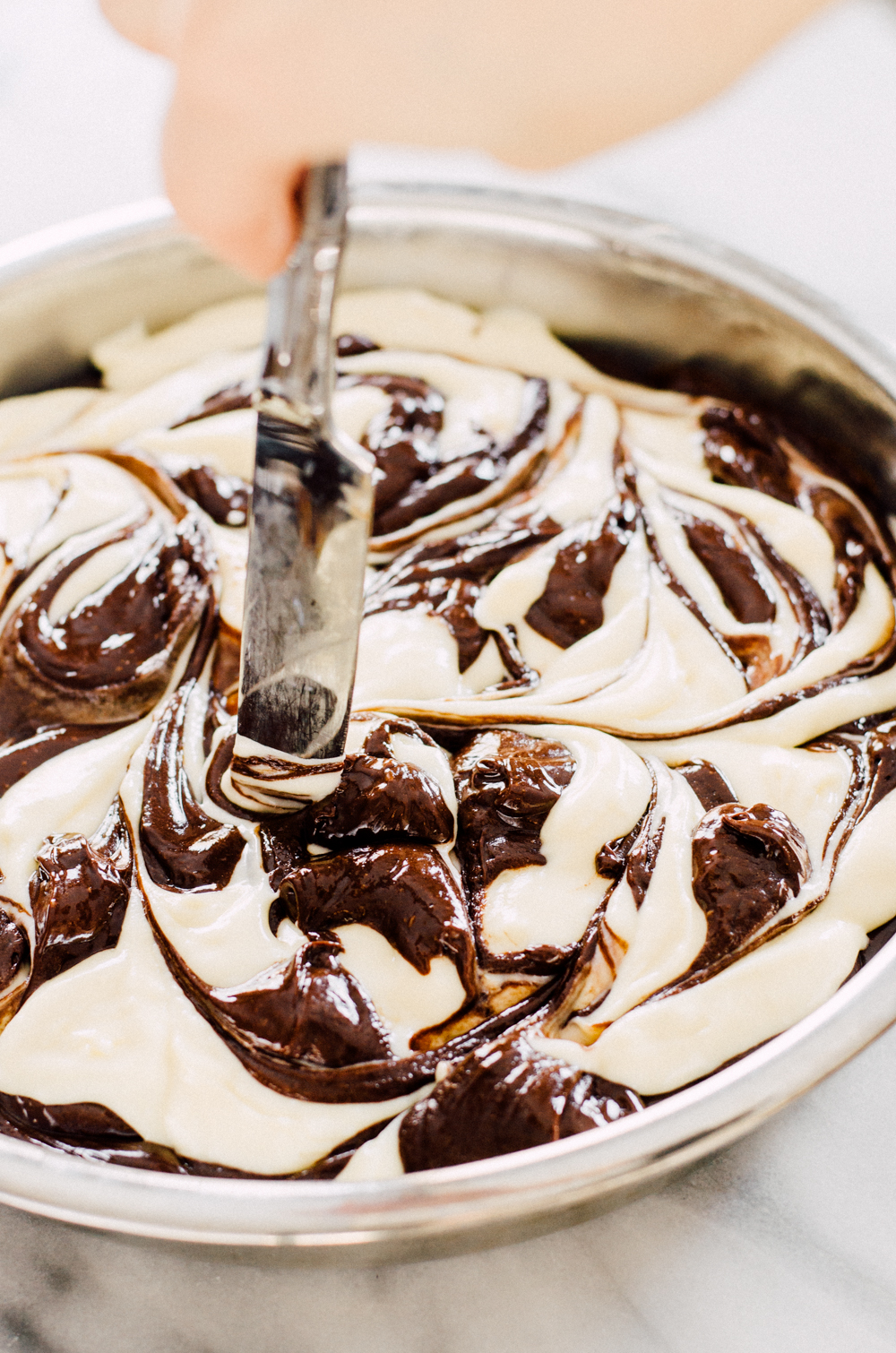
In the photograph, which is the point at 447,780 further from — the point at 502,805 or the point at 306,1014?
the point at 306,1014

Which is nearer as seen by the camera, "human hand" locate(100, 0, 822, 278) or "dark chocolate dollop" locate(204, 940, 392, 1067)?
"human hand" locate(100, 0, 822, 278)

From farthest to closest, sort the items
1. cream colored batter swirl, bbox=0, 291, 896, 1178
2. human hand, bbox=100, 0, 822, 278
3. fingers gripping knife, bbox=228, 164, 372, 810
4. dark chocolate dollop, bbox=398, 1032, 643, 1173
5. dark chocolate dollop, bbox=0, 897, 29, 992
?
1. dark chocolate dollop, bbox=0, 897, 29, 992
2. cream colored batter swirl, bbox=0, 291, 896, 1178
3. dark chocolate dollop, bbox=398, 1032, 643, 1173
4. fingers gripping knife, bbox=228, 164, 372, 810
5. human hand, bbox=100, 0, 822, 278

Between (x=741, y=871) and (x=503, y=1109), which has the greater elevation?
(x=741, y=871)

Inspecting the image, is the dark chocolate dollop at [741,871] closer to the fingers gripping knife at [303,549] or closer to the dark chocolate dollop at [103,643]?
the fingers gripping knife at [303,549]

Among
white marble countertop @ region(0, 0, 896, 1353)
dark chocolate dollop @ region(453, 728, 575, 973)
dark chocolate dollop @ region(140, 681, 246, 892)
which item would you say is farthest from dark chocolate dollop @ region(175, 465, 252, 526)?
white marble countertop @ region(0, 0, 896, 1353)

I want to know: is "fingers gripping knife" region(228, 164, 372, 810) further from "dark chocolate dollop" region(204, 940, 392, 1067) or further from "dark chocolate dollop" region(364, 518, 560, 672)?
"dark chocolate dollop" region(364, 518, 560, 672)

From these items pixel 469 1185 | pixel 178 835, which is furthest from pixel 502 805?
pixel 469 1185
